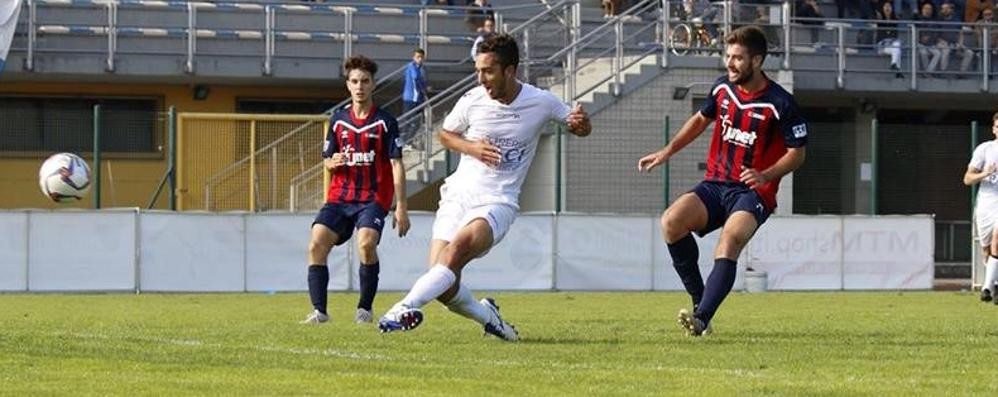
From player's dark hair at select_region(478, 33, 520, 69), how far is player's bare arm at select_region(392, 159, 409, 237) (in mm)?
2293

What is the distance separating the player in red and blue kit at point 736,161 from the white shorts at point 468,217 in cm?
117

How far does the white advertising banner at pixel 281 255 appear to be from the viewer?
81.0ft

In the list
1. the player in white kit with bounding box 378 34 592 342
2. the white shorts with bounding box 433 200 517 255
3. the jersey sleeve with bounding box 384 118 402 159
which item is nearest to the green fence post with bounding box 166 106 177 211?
the jersey sleeve with bounding box 384 118 402 159

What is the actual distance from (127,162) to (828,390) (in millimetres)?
20176

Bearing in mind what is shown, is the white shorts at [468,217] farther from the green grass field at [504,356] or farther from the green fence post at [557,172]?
the green fence post at [557,172]

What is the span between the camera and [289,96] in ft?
113

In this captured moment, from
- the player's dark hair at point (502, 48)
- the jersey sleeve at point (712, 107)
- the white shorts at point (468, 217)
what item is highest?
the player's dark hair at point (502, 48)

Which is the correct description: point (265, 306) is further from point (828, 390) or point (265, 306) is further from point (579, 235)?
point (828, 390)

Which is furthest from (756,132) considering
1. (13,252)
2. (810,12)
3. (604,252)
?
(810,12)

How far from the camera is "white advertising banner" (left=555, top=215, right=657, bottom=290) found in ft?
83.8

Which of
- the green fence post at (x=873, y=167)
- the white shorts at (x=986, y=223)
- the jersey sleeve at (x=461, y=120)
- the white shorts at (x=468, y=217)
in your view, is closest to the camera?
the white shorts at (x=468, y=217)

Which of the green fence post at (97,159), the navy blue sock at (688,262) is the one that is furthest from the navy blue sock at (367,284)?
the green fence post at (97,159)

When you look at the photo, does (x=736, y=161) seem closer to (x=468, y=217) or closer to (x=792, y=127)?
(x=792, y=127)

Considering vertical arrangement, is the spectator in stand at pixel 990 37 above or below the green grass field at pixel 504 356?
above
